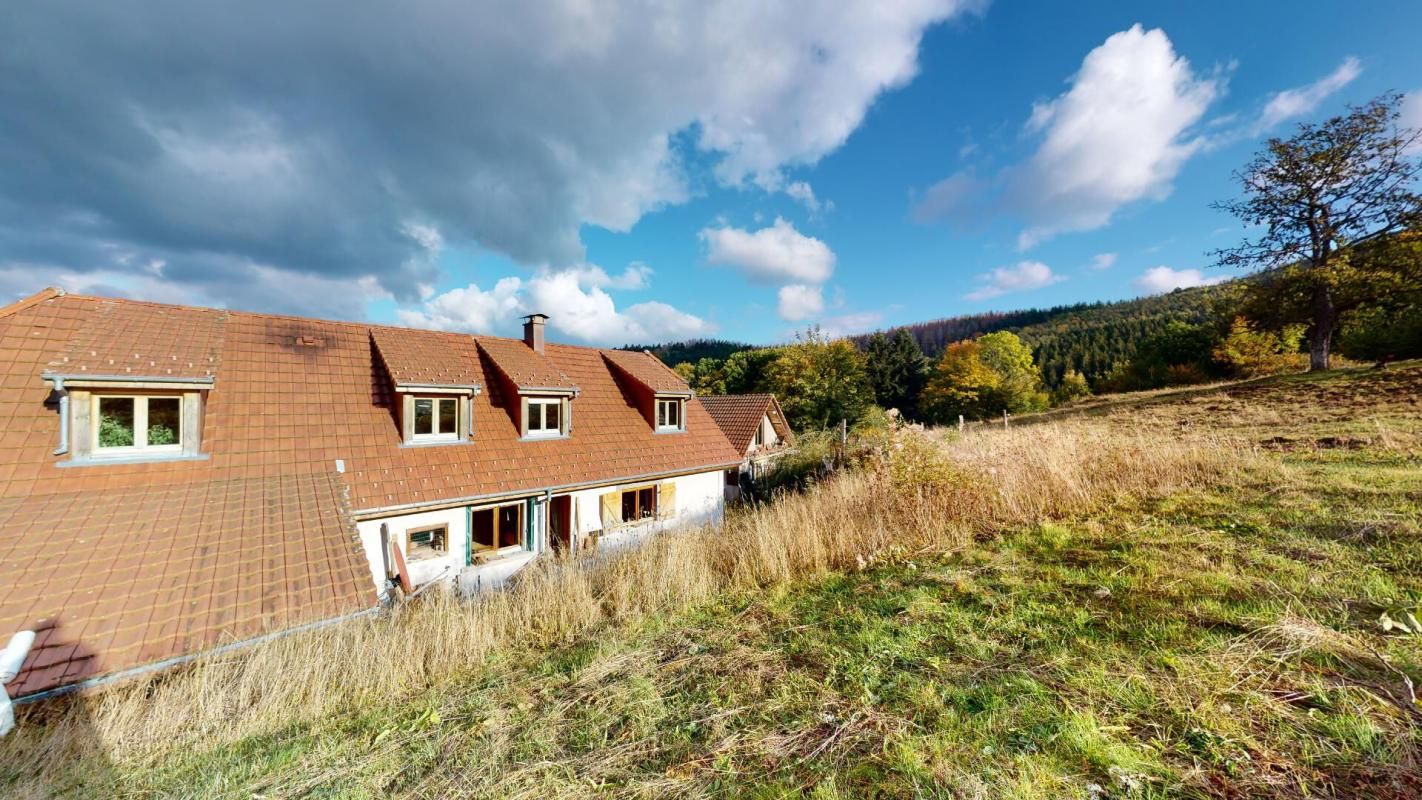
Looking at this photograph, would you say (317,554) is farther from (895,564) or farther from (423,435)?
(895,564)

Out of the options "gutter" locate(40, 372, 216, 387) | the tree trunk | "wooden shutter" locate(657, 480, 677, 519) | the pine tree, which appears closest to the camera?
"gutter" locate(40, 372, 216, 387)

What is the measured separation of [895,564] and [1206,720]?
113 inches

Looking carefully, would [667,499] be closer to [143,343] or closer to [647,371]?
[647,371]

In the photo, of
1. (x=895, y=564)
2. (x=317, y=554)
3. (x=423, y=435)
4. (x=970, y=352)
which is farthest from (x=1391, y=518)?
(x=970, y=352)

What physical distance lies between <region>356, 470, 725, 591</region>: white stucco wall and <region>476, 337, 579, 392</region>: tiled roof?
309 centimetres

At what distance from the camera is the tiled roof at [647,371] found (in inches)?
628

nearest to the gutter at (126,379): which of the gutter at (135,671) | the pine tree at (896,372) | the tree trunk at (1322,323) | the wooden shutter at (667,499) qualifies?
the gutter at (135,671)

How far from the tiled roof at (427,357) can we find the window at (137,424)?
3483 millimetres

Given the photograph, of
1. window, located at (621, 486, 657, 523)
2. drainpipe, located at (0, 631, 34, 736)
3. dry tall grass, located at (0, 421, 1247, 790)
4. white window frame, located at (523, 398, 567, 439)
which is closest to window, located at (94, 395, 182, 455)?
dry tall grass, located at (0, 421, 1247, 790)

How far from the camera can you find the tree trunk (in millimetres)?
19000

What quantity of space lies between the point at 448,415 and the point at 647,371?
6873 mm

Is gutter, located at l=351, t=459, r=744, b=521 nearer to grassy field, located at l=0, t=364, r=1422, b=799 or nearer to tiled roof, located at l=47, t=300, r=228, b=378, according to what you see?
tiled roof, located at l=47, t=300, r=228, b=378

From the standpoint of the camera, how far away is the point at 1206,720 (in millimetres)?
2297

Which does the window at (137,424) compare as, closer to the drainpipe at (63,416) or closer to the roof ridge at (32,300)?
the drainpipe at (63,416)
